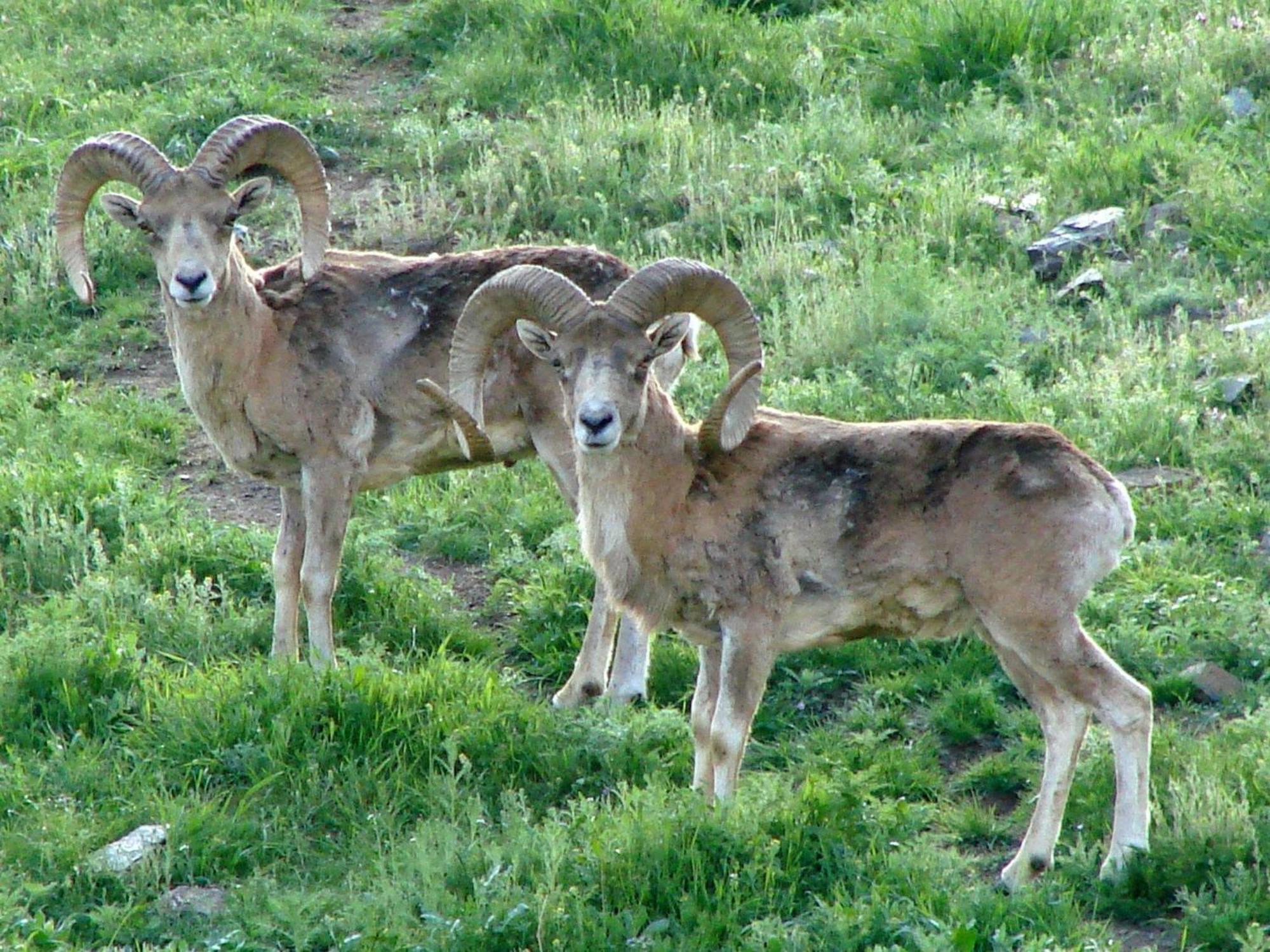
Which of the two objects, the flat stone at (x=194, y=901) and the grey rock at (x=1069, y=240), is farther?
the grey rock at (x=1069, y=240)

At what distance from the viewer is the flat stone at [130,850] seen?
7715 millimetres

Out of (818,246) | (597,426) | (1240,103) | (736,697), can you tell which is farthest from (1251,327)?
(597,426)

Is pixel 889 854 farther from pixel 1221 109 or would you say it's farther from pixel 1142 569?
pixel 1221 109

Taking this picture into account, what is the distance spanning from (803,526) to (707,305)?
110 centimetres

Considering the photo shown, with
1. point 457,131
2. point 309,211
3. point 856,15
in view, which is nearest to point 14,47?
point 457,131

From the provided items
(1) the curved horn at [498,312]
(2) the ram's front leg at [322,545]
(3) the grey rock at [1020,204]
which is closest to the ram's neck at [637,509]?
(1) the curved horn at [498,312]

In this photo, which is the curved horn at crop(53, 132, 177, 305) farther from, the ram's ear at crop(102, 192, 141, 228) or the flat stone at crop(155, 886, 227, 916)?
the flat stone at crop(155, 886, 227, 916)

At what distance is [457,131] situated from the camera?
16.9 m

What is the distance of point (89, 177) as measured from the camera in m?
10.1

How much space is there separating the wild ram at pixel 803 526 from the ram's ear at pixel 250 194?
1.92 meters

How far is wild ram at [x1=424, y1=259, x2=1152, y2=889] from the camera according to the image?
301 inches

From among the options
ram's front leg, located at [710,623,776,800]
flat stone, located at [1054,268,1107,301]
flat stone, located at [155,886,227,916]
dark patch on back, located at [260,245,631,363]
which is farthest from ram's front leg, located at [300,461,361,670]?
flat stone, located at [1054,268,1107,301]

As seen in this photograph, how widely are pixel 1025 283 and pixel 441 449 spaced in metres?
4.85

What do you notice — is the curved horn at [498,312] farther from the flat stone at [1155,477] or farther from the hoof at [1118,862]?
the flat stone at [1155,477]
